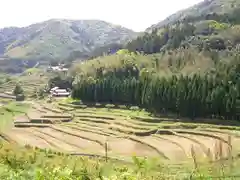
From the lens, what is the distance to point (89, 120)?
50.1 m

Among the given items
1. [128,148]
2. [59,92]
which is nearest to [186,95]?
[128,148]

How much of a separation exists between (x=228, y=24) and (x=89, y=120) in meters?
61.9

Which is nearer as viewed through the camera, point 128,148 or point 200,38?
point 128,148

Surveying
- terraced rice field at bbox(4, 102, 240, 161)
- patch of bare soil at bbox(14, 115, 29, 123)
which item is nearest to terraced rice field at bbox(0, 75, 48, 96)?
patch of bare soil at bbox(14, 115, 29, 123)

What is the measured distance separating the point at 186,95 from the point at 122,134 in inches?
397

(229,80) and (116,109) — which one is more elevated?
(229,80)

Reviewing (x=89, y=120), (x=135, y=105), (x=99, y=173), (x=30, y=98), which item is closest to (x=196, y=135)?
(x=89, y=120)

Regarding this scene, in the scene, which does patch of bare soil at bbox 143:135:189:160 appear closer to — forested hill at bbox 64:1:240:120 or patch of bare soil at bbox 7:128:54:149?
forested hill at bbox 64:1:240:120

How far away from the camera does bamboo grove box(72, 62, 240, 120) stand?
43188 mm

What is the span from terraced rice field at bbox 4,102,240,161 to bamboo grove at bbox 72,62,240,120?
2.43 metres

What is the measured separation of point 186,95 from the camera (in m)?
46.6

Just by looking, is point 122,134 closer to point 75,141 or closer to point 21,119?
point 75,141

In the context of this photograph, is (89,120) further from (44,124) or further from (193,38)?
(193,38)

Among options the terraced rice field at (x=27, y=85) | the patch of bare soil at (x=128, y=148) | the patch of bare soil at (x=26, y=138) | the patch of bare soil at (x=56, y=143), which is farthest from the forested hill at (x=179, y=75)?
the patch of bare soil at (x=26, y=138)
